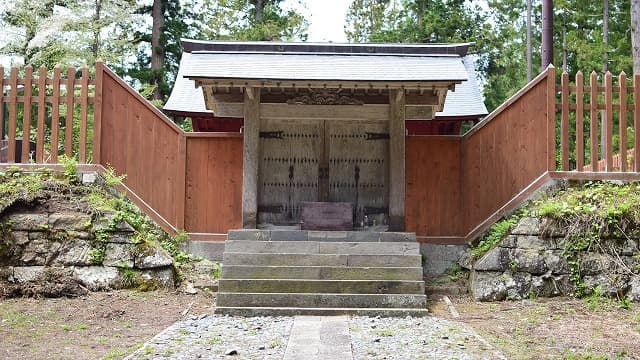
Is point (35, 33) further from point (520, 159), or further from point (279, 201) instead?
point (520, 159)

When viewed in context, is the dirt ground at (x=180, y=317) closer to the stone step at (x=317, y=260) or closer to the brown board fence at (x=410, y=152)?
the stone step at (x=317, y=260)

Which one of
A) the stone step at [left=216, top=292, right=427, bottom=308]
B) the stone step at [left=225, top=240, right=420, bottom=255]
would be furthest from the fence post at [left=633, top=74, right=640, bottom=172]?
the stone step at [left=216, top=292, right=427, bottom=308]

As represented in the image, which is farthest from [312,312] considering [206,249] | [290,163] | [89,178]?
[89,178]

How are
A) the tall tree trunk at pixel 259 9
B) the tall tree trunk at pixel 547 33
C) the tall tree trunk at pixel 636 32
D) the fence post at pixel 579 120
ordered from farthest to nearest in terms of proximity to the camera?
the tall tree trunk at pixel 259 9
the tall tree trunk at pixel 636 32
the tall tree trunk at pixel 547 33
the fence post at pixel 579 120

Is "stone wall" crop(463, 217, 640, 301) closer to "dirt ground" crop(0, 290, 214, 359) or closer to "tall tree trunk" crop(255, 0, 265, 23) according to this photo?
"dirt ground" crop(0, 290, 214, 359)

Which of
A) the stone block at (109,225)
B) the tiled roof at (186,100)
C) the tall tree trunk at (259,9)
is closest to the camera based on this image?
the stone block at (109,225)

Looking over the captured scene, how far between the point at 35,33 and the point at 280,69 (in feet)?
35.1

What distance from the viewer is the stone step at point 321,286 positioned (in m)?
6.88

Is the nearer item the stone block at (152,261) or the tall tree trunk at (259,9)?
the stone block at (152,261)

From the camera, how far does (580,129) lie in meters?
7.80

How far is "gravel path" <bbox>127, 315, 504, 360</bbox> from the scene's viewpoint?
15.5 ft

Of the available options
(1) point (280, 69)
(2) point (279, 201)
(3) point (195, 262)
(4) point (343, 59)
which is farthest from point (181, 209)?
(4) point (343, 59)

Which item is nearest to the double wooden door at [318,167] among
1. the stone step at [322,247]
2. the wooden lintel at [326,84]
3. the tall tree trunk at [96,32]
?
the wooden lintel at [326,84]

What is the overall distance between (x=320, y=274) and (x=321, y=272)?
0.03 metres
